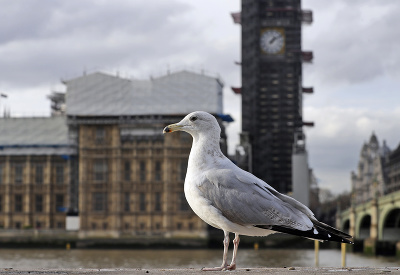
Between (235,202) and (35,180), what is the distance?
259 feet

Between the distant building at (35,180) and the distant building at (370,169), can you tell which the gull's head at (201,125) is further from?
the distant building at (370,169)

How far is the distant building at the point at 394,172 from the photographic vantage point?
10368 centimetres

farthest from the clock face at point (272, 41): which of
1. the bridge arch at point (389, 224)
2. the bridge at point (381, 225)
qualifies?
the bridge arch at point (389, 224)

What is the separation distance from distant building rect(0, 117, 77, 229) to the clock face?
36629 mm

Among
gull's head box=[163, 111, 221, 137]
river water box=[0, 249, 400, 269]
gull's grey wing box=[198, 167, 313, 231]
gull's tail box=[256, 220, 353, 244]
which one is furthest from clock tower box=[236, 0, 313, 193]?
gull's tail box=[256, 220, 353, 244]

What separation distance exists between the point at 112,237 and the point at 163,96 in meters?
14.5

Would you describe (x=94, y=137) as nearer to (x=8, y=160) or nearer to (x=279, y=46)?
(x=8, y=160)

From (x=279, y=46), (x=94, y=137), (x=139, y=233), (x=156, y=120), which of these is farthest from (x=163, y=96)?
(x=279, y=46)

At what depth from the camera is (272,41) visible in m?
110

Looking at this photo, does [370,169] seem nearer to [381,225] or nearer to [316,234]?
[381,225]

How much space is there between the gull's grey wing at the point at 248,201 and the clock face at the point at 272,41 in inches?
4114

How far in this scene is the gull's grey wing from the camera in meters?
6.01

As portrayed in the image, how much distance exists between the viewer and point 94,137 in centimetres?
7938

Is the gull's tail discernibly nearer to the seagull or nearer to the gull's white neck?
the seagull
